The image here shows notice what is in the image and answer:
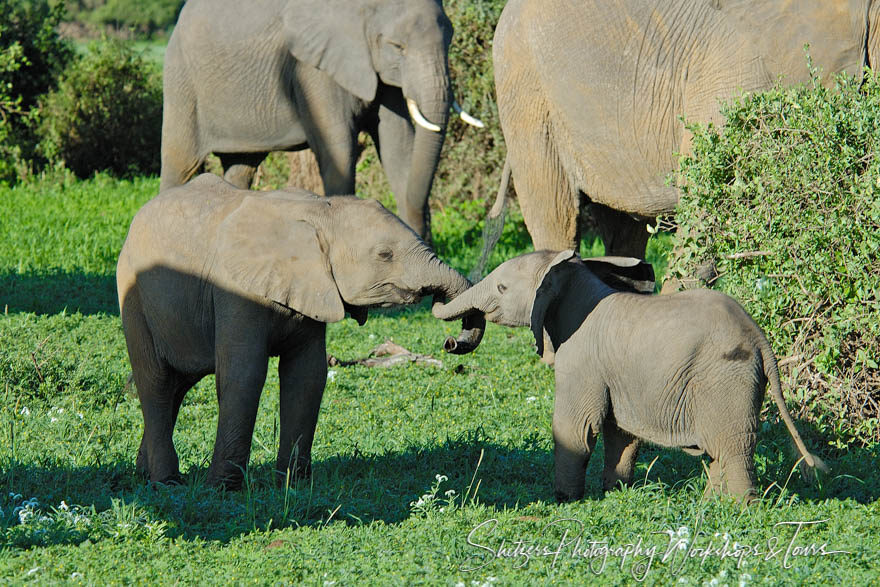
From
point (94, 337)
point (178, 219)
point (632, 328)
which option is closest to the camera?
point (632, 328)

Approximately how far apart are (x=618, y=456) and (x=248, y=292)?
1863 millimetres

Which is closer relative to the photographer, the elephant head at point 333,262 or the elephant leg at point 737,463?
the elephant leg at point 737,463

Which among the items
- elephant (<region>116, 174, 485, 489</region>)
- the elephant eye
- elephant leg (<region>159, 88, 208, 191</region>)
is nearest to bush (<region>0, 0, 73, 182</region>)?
elephant leg (<region>159, 88, 208, 191</region>)

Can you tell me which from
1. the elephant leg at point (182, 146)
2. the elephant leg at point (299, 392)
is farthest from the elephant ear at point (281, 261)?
the elephant leg at point (182, 146)

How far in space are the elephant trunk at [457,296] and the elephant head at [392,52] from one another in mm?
5397

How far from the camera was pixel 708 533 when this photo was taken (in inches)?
199

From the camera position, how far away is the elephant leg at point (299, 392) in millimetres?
5855

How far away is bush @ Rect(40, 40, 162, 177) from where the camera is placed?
1861 cm

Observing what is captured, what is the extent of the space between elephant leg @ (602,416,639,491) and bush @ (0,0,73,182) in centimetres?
1450

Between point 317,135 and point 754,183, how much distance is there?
5.62 meters

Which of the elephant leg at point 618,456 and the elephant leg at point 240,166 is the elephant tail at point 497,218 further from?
the elephant leg at point 240,166

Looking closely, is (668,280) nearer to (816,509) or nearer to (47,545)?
(816,509)

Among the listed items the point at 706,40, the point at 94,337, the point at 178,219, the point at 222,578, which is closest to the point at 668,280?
the point at 706,40

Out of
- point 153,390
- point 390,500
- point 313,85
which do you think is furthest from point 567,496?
point 313,85
